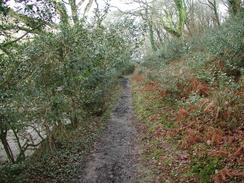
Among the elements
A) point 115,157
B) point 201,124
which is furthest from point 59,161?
point 201,124

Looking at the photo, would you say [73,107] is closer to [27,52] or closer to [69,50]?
[69,50]

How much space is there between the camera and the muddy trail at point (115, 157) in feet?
27.2

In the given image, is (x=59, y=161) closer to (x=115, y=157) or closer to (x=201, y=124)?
(x=115, y=157)

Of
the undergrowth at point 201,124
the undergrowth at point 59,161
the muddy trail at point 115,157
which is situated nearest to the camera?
the undergrowth at point 201,124

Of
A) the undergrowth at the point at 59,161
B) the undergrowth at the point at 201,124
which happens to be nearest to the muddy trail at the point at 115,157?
the undergrowth at the point at 59,161

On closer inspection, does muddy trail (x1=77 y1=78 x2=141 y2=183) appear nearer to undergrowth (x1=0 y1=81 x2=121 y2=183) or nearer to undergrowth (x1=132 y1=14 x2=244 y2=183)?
undergrowth (x1=0 y1=81 x2=121 y2=183)

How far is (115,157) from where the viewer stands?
9.60 meters

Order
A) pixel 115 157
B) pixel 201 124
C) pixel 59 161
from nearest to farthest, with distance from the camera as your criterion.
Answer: pixel 201 124
pixel 59 161
pixel 115 157

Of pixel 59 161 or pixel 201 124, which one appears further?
pixel 59 161

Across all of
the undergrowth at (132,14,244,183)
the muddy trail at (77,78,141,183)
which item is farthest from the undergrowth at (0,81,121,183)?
the undergrowth at (132,14,244,183)

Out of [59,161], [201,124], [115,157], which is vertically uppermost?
[201,124]

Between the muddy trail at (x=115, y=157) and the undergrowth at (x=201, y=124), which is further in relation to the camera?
the muddy trail at (x=115, y=157)

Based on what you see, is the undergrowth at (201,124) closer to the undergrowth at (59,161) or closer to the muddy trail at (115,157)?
the muddy trail at (115,157)

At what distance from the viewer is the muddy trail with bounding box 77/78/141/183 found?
27.2 ft
